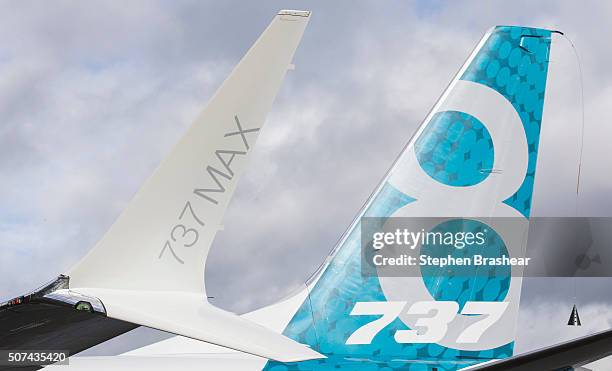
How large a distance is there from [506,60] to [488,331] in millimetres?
4364

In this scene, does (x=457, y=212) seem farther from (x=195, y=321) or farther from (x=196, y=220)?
(x=195, y=321)

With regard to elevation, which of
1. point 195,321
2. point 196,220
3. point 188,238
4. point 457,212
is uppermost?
point 457,212

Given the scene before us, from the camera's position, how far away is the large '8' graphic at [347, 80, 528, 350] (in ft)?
43.9

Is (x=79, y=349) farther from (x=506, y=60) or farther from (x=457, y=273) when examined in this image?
(x=506, y=60)

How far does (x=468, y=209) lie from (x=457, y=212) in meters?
0.18

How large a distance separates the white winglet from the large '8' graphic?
5112mm

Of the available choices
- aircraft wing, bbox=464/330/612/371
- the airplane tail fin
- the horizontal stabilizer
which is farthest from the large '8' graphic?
the horizontal stabilizer

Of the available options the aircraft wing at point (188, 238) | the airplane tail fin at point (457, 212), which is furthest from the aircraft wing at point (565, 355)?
the airplane tail fin at point (457, 212)

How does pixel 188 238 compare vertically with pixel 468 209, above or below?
below

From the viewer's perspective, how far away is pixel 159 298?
8.07m

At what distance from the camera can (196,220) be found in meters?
8.34

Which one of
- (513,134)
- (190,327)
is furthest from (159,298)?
(513,134)

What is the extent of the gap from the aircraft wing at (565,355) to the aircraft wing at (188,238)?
2712 millimetres

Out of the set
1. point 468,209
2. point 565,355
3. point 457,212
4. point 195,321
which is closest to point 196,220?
point 195,321
